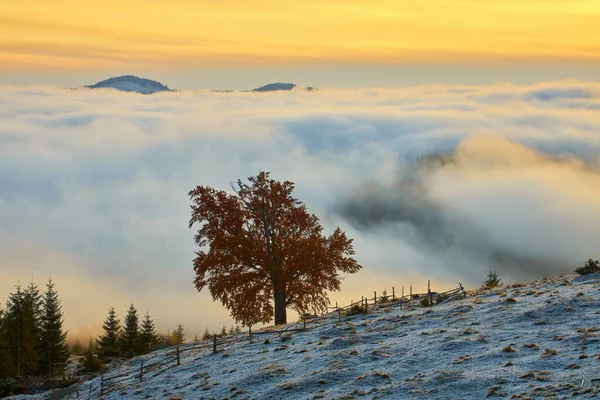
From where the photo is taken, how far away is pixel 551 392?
27844 mm

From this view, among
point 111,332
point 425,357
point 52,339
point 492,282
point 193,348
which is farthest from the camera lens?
point 111,332

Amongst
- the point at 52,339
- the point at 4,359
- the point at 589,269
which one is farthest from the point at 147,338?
the point at 589,269

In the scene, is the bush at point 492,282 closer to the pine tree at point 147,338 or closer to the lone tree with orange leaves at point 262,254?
the lone tree with orange leaves at point 262,254

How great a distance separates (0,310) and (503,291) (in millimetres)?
53382

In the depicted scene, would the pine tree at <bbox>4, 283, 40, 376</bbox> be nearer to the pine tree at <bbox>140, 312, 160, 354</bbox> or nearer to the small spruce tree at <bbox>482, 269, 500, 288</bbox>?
the pine tree at <bbox>140, 312, 160, 354</bbox>

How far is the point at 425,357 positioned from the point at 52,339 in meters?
65.5

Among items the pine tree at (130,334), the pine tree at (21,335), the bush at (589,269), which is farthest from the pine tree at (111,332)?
the bush at (589,269)

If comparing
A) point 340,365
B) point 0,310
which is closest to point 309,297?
point 340,365

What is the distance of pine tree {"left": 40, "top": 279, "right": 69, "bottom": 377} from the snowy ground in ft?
132

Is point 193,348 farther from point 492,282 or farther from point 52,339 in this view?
point 52,339

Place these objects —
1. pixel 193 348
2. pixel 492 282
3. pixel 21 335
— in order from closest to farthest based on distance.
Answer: pixel 193 348, pixel 492 282, pixel 21 335

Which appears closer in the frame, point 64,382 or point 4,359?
point 64,382

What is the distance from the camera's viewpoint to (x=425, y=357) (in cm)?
3650

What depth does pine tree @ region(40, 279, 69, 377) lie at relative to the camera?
289ft
